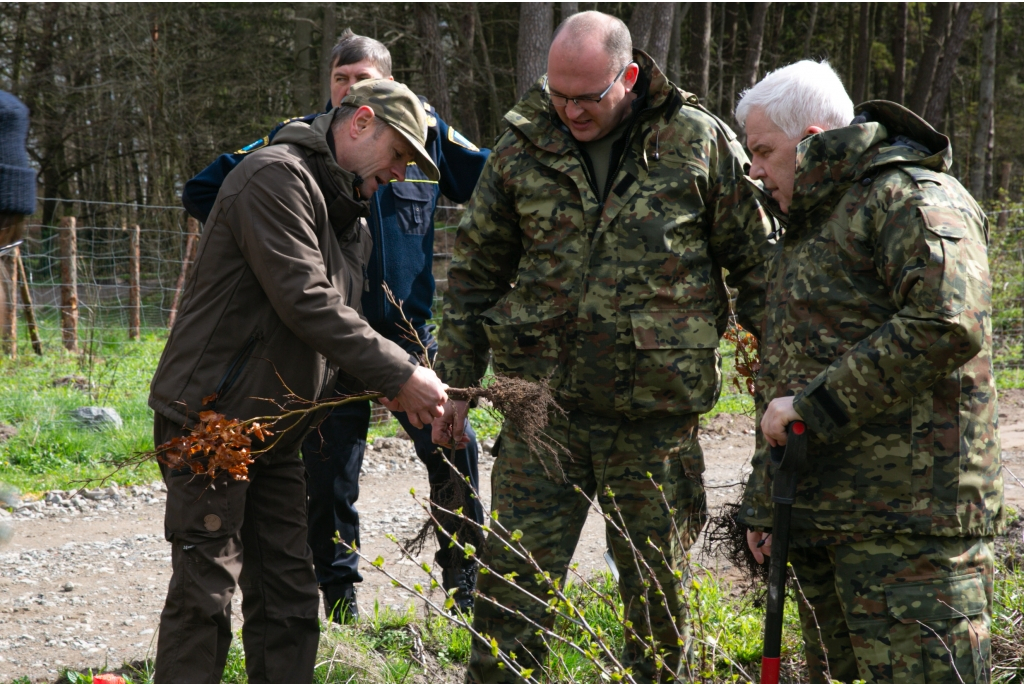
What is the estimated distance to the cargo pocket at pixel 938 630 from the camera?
2.04 metres

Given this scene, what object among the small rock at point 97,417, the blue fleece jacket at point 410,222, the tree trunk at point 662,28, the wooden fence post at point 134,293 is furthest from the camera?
the tree trunk at point 662,28

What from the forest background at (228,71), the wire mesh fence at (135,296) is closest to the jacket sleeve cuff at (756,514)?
the wire mesh fence at (135,296)

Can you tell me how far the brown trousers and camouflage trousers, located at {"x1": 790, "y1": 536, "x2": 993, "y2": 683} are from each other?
1692mm

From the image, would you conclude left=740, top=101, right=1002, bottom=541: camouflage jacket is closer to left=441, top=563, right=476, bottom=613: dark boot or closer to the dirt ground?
the dirt ground

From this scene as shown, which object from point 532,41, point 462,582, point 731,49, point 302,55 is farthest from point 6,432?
point 731,49

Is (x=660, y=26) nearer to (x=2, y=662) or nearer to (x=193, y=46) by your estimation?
(x=193, y=46)

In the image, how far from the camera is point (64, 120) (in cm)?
1917

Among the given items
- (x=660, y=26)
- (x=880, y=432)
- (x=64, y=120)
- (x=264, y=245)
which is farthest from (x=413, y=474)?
(x=64, y=120)

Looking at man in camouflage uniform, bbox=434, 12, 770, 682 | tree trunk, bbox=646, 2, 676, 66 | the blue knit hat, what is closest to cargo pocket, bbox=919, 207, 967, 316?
man in camouflage uniform, bbox=434, 12, 770, 682

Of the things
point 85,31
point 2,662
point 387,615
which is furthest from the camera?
point 85,31

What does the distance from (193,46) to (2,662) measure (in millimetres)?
17019

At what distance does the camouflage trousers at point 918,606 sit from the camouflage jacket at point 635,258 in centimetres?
81

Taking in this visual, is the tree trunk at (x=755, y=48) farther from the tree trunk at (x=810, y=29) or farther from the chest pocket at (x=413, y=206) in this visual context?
the chest pocket at (x=413, y=206)

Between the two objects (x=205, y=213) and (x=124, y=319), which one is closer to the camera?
(x=205, y=213)
